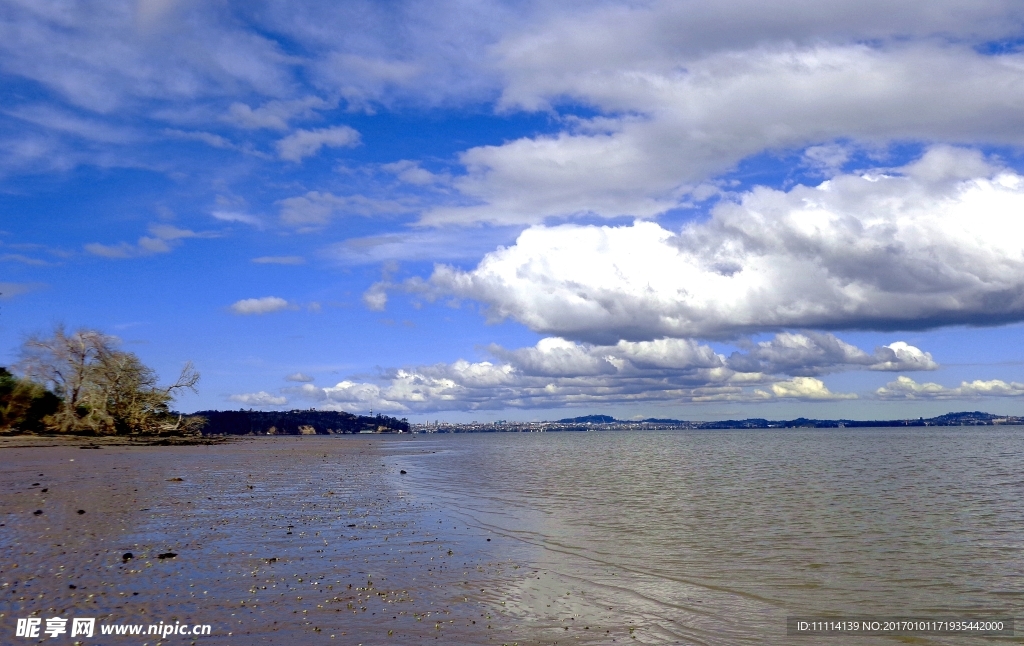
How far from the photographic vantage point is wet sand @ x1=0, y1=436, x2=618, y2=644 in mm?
11109

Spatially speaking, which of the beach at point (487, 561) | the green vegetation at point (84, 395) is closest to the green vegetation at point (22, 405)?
the green vegetation at point (84, 395)

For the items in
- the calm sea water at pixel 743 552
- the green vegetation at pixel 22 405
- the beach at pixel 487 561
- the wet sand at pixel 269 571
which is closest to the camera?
the wet sand at pixel 269 571

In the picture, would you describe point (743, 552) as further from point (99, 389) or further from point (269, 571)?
point (99, 389)

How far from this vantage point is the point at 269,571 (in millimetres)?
14492

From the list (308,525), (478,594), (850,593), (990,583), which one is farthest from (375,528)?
(990,583)

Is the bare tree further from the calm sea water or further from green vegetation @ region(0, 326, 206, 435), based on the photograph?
the calm sea water

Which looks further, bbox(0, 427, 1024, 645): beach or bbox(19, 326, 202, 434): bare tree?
bbox(19, 326, 202, 434): bare tree

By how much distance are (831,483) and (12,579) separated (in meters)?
39.5

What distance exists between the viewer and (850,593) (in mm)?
14805

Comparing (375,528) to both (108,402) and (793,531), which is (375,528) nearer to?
(793,531)

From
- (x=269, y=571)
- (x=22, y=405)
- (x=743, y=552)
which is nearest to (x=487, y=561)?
(x=269, y=571)

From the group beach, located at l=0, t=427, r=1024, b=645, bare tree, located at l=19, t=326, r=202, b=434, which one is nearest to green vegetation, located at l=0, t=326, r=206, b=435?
bare tree, located at l=19, t=326, r=202, b=434

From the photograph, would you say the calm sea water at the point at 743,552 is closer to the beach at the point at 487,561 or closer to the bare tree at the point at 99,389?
the beach at the point at 487,561

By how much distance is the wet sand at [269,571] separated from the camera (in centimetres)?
1111
